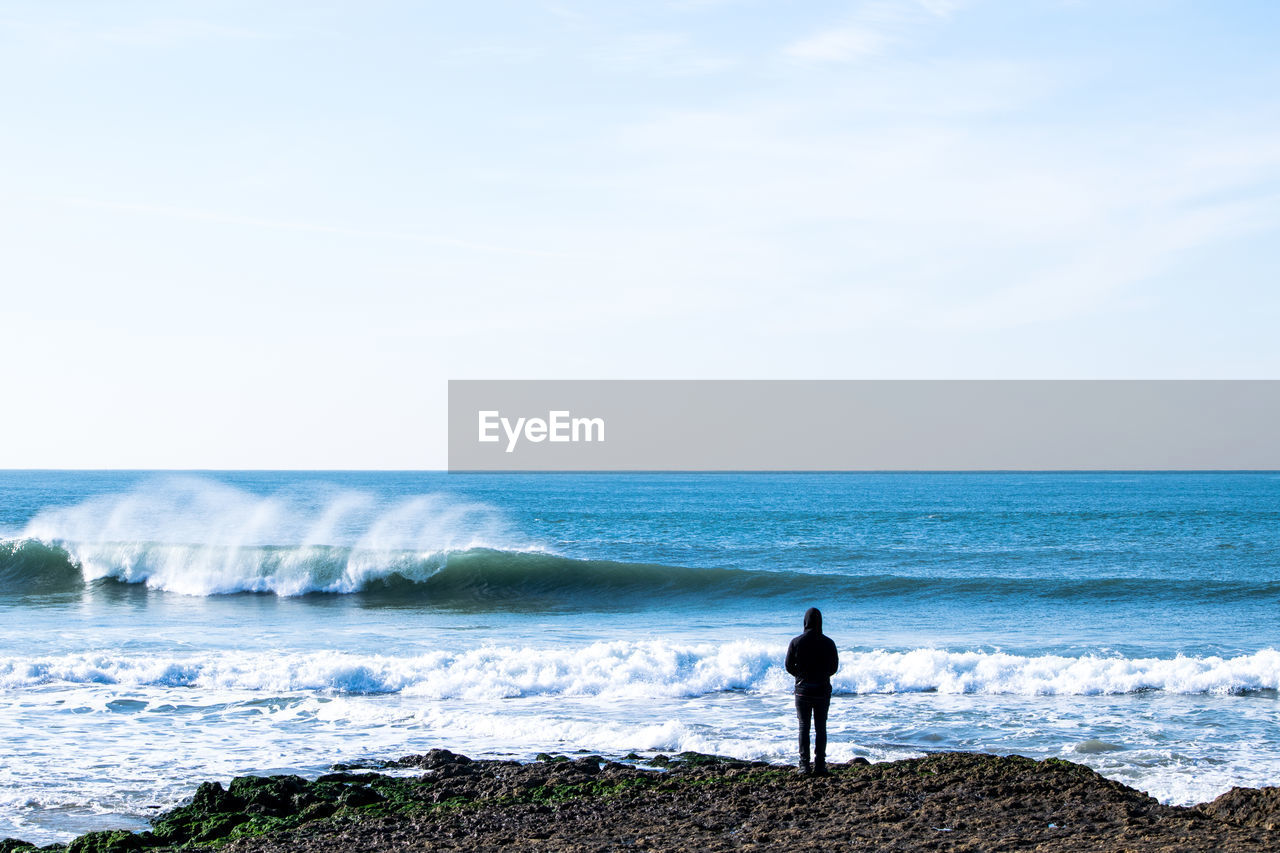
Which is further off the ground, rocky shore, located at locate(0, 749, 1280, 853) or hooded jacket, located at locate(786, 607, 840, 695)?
hooded jacket, located at locate(786, 607, 840, 695)

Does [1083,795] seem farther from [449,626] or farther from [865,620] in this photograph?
[449,626]

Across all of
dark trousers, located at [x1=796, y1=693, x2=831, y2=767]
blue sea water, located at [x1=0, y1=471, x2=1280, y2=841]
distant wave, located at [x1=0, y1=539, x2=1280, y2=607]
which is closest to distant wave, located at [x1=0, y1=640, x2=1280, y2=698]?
blue sea water, located at [x1=0, y1=471, x2=1280, y2=841]

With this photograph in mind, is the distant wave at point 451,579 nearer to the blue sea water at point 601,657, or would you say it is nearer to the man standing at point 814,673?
the blue sea water at point 601,657

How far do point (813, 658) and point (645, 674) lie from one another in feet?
17.5

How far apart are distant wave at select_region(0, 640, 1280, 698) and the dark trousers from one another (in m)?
4.22

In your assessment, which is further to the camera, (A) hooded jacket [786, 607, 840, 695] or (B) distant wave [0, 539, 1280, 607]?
(B) distant wave [0, 539, 1280, 607]

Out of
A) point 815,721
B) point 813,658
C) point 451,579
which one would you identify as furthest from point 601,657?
point 451,579

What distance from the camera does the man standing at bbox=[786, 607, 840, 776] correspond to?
8.03 meters

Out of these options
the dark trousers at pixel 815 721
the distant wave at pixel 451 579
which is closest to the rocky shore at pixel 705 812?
the dark trousers at pixel 815 721

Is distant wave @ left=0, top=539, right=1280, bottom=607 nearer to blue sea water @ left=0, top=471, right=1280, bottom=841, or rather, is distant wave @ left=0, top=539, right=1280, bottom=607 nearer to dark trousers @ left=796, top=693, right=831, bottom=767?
blue sea water @ left=0, top=471, right=1280, bottom=841

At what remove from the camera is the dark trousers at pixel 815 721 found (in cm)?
808

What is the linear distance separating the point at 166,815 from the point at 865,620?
13927 mm

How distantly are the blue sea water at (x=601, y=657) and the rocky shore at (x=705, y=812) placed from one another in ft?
3.06

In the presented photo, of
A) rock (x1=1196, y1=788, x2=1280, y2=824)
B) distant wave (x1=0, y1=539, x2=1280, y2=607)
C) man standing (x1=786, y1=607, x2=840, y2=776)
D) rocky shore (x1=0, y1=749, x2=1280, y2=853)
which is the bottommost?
distant wave (x1=0, y1=539, x2=1280, y2=607)
